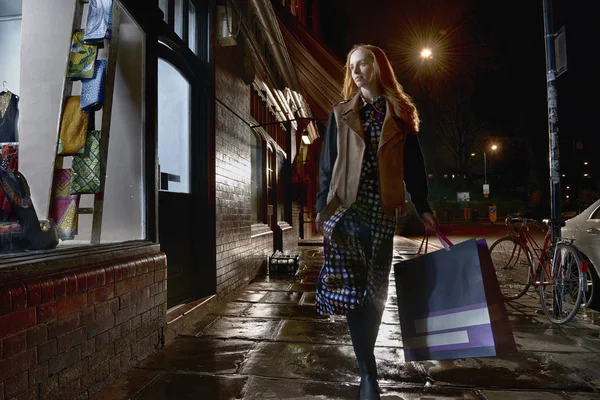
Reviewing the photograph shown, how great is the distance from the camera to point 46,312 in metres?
2.09

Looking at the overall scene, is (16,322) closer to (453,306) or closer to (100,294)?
(100,294)

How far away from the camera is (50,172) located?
293 centimetres

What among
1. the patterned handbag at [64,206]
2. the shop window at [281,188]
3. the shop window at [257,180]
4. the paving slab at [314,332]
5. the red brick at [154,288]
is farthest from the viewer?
the shop window at [281,188]

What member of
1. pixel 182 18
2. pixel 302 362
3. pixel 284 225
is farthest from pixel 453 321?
pixel 284 225

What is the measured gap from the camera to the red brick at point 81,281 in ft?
7.69

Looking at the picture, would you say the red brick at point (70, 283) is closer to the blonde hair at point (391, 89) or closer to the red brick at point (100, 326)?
the red brick at point (100, 326)

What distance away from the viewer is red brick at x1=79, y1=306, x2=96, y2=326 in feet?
7.81

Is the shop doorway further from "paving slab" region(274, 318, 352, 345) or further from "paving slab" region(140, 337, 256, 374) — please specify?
"paving slab" region(274, 318, 352, 345)

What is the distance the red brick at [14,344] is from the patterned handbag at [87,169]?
1.28 m

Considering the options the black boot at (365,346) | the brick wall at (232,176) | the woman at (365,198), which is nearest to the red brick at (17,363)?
the woman at (365,198)

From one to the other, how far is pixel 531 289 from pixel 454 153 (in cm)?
3332

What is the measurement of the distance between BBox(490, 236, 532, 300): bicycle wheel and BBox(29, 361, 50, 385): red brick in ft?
16.2

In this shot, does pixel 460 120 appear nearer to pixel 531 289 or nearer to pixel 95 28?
pixel 531 289

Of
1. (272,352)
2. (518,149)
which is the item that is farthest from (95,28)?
(518,149)
